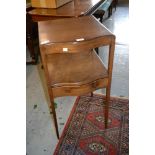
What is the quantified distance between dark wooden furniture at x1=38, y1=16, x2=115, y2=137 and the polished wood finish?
0.51m

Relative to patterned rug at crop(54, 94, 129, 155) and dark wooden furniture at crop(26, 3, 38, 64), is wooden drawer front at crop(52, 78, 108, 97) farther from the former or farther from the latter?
dark wooden furniture at crop(26, 3, 38, 64)

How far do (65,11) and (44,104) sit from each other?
0.95 metres

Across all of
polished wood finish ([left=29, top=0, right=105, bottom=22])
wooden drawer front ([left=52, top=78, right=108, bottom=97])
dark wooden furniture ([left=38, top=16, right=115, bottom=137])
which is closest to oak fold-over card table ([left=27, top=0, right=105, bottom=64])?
polished wood finish ([left=29, top=0, right=105, bottom=22])

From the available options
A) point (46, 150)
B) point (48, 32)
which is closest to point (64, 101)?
point (46, 150)

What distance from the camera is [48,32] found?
1201mm

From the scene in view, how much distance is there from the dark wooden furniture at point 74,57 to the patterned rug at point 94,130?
0.48ft

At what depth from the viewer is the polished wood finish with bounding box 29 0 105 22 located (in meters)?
1.83

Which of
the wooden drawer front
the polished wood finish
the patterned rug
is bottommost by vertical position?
the patterned rug

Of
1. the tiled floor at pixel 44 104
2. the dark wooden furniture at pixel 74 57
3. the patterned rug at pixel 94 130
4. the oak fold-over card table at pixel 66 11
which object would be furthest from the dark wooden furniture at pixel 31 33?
the patterned rug at pixel 94 130

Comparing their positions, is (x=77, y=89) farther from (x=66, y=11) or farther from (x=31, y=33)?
(x=31, y=33)
